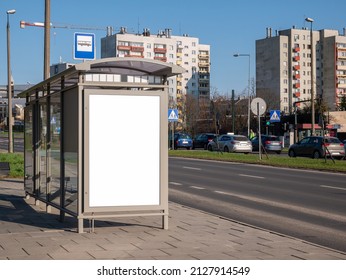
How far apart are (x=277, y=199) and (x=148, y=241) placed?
773 centimetres

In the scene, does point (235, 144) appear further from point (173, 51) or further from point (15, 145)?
point (173, 51)

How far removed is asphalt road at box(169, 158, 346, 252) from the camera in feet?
35.6

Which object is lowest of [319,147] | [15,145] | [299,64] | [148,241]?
[15,145]

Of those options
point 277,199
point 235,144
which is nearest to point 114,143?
point 277,199

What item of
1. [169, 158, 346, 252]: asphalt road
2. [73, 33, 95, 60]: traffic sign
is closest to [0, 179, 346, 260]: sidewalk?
[169, 158, 346, 252]: asphalt road

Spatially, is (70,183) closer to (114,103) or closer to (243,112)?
(114,103)

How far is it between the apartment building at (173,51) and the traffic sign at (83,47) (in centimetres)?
12578

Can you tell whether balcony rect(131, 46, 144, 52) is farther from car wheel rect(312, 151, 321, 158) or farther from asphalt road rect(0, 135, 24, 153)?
car wheel rect(312, 151, 321, 158)

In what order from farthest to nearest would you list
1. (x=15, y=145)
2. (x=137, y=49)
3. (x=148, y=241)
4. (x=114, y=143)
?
(x=137, y=49) < (x=15, y=145) < (x=114, y=143) < (x=148, y=241)

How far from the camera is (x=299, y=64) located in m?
144

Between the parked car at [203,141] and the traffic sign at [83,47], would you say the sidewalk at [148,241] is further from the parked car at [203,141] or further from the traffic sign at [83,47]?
the parked car at [203,141]

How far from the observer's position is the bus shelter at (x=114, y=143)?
915 centimetres

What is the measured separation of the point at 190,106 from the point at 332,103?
53.7 metres

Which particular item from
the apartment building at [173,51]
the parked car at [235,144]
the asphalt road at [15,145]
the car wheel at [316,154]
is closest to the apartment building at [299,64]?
the apartment building at [173,51]
